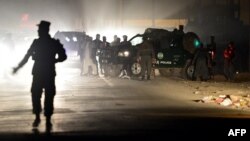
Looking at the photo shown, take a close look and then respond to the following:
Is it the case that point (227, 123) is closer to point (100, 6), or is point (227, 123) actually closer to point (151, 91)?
point (151, 91)

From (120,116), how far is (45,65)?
233 cm

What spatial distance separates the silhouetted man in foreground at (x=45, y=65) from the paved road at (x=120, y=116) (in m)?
0.46

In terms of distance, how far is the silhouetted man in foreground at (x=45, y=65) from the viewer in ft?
37.5

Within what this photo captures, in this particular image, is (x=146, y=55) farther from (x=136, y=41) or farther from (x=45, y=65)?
(x=45, y=65)

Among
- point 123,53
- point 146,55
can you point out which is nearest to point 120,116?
point 146,55

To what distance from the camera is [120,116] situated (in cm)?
1306

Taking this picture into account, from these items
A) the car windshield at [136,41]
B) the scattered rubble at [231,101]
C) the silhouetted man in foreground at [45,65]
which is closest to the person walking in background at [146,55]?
the car windshield at [136,41]

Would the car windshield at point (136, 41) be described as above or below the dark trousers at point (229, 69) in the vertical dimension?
above

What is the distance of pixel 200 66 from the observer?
1043 inches

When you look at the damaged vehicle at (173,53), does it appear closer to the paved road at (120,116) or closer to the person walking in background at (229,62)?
the person walking in background at (229,62)

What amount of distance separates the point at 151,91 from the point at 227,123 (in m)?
9.15

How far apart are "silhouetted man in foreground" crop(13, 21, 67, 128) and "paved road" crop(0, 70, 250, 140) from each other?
1.52 ft

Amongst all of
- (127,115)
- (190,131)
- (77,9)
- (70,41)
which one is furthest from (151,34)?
(77,9)

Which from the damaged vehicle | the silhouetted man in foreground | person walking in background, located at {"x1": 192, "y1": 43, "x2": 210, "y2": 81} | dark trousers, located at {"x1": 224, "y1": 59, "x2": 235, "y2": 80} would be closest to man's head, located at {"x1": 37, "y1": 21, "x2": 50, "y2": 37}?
the silhouetted man in foreground
